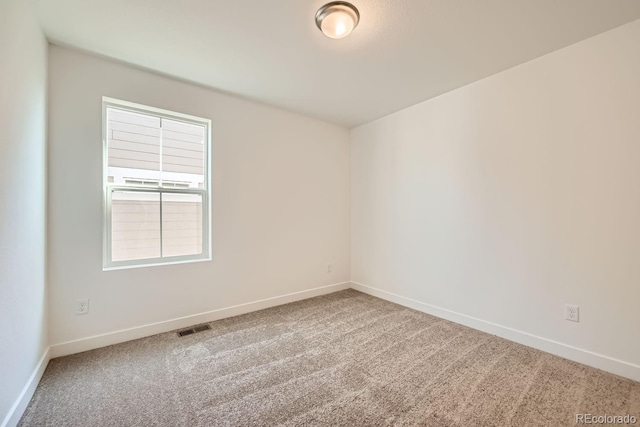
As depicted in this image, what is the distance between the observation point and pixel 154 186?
263cm

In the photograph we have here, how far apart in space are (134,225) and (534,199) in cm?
366

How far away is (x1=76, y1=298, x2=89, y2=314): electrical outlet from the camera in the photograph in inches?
86.7

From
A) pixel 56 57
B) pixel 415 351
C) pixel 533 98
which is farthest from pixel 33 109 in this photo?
pixel 533 98

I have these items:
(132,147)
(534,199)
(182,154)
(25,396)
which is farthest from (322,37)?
(25,396)

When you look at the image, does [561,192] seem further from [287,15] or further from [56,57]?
[56,57]

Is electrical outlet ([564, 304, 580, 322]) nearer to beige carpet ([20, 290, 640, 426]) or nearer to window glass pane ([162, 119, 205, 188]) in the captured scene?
beige carpet ([20, 290, 640, 426])

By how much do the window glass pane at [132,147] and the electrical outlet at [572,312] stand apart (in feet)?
12.5

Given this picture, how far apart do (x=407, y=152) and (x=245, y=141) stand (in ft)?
6.50

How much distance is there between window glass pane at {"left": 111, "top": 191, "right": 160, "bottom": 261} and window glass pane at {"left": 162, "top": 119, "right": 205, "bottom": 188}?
283 millimetres

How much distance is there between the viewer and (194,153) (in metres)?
2.89

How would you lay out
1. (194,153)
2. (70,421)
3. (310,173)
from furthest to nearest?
1. (310,173)
2. (194,153)
3. (70,421)

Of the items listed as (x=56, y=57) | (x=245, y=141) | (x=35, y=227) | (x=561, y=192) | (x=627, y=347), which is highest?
(x=56, y=57)

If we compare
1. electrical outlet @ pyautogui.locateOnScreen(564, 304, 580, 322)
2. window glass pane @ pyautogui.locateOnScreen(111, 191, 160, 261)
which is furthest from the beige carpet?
window glass pane @ pyautogui.locateOnScreen(111, 191, 160, 261)

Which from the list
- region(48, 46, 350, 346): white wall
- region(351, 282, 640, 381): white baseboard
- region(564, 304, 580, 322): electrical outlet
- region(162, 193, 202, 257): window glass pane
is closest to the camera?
region(351, 282, 640, 381): white baseboard
